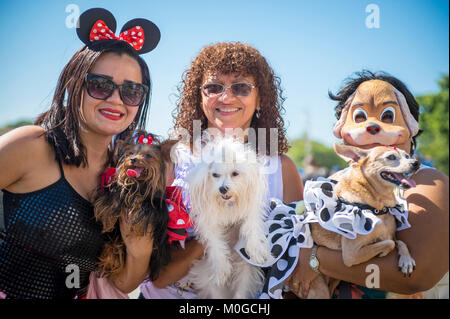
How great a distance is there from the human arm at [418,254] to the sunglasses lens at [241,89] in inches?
57.8

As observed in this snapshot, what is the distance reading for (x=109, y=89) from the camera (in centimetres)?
279

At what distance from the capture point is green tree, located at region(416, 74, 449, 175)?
23.5 m

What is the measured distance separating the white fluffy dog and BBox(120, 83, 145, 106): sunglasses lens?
2.36 feet

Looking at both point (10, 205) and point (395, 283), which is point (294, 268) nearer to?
point (395, 283)

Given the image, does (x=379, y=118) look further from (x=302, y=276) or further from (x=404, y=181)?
(x=302, y=276)

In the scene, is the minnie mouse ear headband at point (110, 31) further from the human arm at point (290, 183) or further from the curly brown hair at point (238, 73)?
the human arm at point (290, 183)

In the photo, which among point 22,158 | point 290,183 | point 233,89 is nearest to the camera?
point 22,158

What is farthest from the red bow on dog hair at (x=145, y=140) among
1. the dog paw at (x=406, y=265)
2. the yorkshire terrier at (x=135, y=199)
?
the dog paw at (x=406, y=265)

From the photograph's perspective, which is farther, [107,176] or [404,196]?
[404,196]

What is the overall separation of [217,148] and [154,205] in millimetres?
697

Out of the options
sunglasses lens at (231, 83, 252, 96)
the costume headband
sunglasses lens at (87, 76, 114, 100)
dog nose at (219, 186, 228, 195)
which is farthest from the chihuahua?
sunglasses lens at (87, 76, 114, 100)

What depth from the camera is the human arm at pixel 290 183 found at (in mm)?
3395

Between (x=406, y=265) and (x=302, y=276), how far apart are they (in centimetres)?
76

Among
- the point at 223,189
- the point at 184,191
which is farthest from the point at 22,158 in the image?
the point at 223,189
